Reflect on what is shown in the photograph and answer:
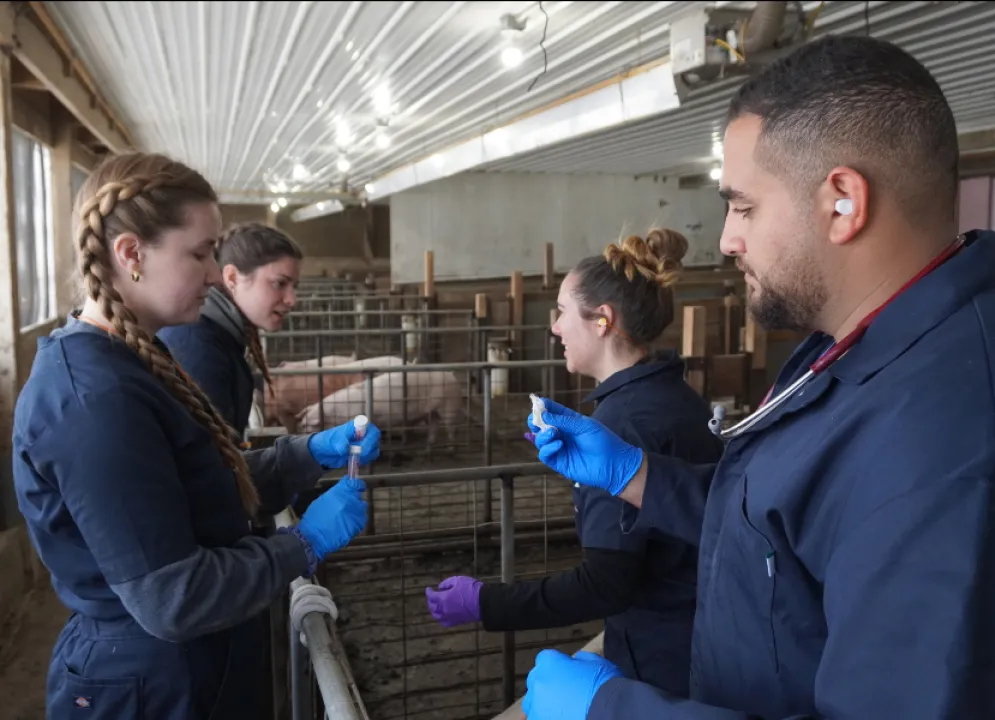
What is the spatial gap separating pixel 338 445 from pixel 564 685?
105 cm

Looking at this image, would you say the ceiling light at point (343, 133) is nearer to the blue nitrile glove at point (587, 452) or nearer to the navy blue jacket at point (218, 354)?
the navy blue jacket at point (218, 354)

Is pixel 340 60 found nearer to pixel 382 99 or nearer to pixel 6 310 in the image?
pixel 382 99

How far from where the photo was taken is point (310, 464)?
72.7 inches

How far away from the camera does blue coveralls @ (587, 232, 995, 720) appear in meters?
0.61

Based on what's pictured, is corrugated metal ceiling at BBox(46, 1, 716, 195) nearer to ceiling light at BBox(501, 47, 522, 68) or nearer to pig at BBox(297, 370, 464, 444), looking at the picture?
ceiling light at BBox(501, 47, 522, 68)

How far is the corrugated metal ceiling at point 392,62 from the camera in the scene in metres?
4.14

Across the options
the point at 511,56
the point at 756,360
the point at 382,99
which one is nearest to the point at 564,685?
the point at 756,360

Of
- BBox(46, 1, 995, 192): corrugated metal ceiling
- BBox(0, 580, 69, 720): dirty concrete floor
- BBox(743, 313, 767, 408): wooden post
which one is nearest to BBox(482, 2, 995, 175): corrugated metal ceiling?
BBox(46, 1, 995, 192): corrugated metal ceiling

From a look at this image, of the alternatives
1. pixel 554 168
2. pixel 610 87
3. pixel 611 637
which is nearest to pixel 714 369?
pixel 610 87

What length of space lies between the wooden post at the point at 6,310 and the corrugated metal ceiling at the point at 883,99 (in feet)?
15.3

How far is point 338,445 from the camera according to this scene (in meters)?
1.83

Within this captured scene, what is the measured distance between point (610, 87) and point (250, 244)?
11.4 ft

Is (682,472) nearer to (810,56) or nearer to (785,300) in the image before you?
(785,300)

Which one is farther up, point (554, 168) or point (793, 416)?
point (554, 168)
